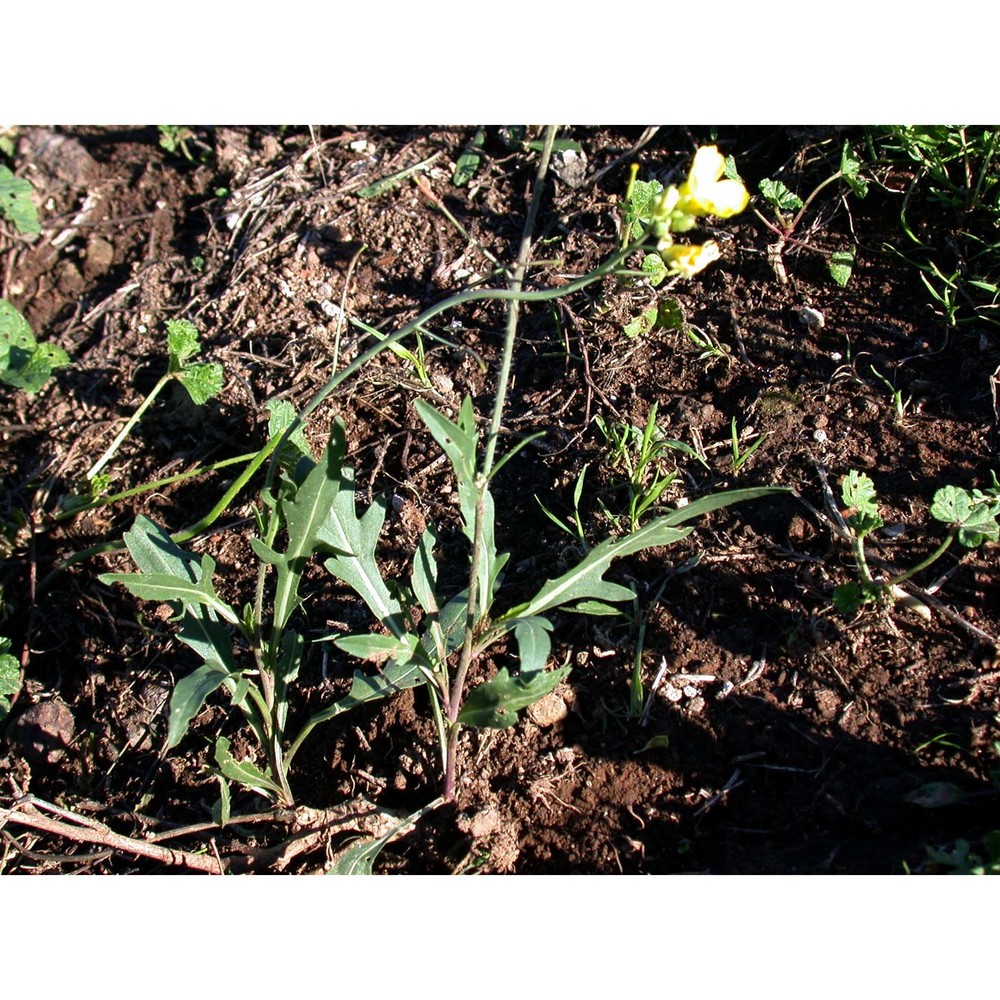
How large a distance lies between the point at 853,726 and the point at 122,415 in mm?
2231

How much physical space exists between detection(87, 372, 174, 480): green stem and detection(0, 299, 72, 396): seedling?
257 millimetres

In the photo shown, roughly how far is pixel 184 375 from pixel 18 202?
0.98 metres

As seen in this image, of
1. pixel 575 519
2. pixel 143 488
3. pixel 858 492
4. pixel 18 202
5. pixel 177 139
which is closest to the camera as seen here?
pixel 858 492

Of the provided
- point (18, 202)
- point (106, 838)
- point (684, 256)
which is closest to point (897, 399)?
point (684, 256)

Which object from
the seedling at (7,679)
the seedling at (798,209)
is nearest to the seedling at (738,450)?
the seedling at (798,209)

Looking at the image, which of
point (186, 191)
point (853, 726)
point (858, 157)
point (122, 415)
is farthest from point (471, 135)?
point (853, 726)

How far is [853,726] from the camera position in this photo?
199 cm

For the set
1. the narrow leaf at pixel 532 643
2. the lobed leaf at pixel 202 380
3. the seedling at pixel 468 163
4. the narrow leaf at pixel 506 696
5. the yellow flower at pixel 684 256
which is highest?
the seedling at pixel 468 163

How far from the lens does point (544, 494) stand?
2467 millimetres

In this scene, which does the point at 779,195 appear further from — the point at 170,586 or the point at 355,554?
the point at 170,586

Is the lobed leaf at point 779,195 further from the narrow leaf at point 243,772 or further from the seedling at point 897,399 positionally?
the narrow leaf at point 243,772

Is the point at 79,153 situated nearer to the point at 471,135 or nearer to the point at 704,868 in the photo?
the point at 471,135

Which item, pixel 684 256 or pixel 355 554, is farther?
pixel 355 554

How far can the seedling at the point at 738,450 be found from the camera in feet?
7.63
